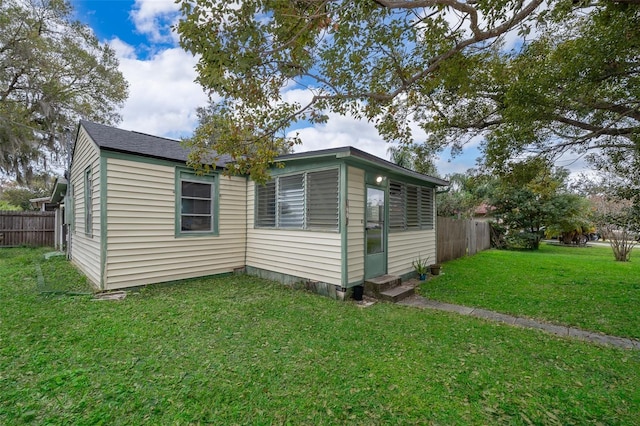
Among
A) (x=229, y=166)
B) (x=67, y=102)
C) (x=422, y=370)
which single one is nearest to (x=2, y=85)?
(x=67, y=102)

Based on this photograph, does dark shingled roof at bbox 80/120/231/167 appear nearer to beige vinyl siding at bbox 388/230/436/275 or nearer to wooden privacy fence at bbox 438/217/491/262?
beige vinyl siding at bbox 388/230/436/275

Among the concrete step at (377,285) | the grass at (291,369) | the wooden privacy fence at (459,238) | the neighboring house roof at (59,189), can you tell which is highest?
the neighboring house roof at (59,189)

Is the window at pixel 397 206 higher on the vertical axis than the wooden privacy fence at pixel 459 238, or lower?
higher

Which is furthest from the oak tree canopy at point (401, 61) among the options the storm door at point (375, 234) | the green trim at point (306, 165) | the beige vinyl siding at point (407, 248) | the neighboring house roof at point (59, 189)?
the neighboring house roof at point (59, 189)

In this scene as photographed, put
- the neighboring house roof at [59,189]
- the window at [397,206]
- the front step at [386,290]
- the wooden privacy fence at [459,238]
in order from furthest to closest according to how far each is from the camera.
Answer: the wooden privacy fence at [459,238] → the neighboring house roof at [59,189] → the window at [397,206] → the front step at [386,290]

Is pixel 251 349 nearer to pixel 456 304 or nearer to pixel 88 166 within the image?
pixel 456 304

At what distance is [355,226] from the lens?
5.45m

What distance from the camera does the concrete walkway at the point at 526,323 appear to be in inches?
142

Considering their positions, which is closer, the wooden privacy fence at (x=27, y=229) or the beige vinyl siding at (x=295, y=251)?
the beige vinyl siding at (x=295, y=251)

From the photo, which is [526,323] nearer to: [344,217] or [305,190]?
[344,217]

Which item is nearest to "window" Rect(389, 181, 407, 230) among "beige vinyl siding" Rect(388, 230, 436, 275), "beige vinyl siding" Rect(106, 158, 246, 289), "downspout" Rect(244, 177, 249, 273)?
"beige vinyl siding" Rect(388, 230, 436, 275)

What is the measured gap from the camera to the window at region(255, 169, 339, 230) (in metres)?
5.43

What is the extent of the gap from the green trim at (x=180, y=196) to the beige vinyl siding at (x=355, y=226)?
3.21 meters

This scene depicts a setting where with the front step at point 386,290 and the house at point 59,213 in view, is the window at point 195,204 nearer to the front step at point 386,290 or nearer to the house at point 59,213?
the front step at point 386,290
